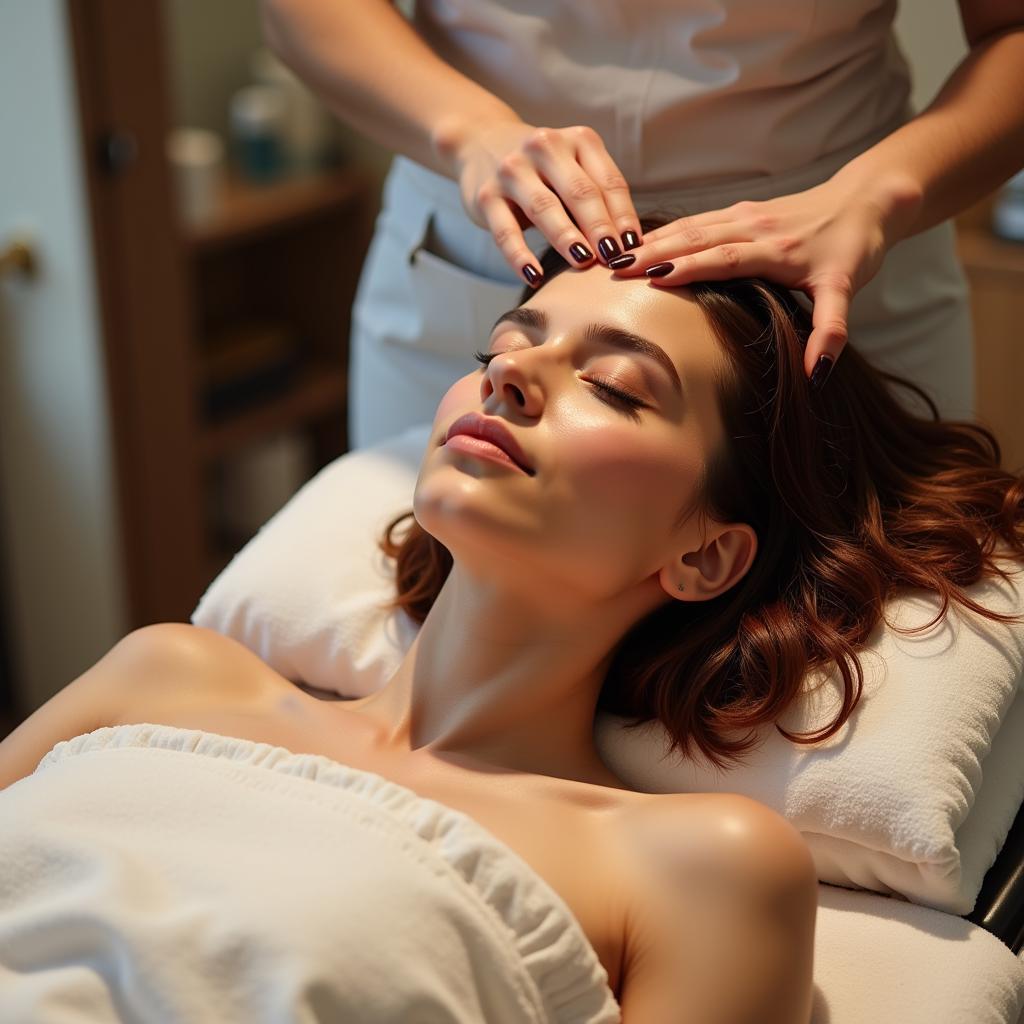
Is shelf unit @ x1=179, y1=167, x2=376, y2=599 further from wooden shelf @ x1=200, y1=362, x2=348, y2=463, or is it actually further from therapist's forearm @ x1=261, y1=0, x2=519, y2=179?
therapist's forearm @ x1=261, y1=0, x2=519, y2=179

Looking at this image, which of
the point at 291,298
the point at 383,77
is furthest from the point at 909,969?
the point at 291,298

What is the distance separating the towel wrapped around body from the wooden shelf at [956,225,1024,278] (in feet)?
5.70

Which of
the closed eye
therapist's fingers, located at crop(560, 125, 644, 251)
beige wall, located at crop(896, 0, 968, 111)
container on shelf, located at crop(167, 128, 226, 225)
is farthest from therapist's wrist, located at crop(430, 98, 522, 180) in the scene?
container on shelf, located at crop(167, 128, 226, 225)

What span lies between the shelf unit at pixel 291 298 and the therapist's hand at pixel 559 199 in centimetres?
186

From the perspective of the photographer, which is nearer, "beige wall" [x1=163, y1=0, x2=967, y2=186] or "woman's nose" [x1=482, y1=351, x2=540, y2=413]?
"woman's nose" [x1=482, y1=351, x2=540, y2=413]

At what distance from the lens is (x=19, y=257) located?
8.34 feet

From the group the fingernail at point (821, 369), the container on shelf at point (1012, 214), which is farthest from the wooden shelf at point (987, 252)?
the fingernail at point (821, 369)

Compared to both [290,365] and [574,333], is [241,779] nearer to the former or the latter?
[574,333]

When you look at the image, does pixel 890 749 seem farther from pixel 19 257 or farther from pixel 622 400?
pixel 19 257

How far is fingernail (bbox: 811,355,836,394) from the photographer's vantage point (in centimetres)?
124

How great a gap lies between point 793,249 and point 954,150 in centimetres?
24

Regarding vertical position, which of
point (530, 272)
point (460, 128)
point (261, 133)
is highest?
point (460, 128)

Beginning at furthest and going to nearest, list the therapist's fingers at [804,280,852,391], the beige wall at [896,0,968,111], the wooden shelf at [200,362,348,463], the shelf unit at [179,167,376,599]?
the shelf unit at [179,167,376,599], the wooden shelf at [200,362,348,463], the beige wall at [896,0,968,111], the therapist's fingers at [804,280,852,391]

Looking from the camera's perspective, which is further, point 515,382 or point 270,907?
point 515,382
